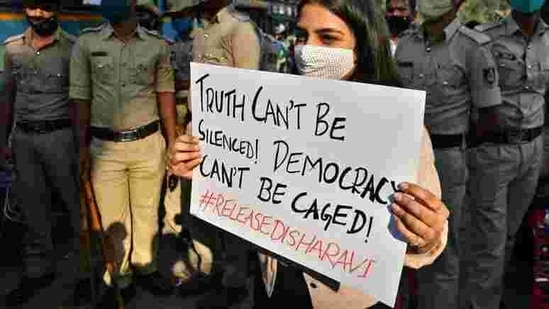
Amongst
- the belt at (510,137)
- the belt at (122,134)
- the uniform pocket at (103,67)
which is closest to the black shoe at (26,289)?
the belt at (122,134)

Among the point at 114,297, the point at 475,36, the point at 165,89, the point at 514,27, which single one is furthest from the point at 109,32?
the point at 514,27

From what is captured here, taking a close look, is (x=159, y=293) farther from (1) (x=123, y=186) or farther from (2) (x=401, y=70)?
(2) (x=401, y=70)

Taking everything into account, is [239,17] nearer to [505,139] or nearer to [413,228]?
[505,139]

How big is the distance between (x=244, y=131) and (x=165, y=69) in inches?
83.3

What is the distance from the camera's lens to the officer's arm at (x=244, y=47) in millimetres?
3568

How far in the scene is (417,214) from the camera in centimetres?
130

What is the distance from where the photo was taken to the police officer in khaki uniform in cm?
359

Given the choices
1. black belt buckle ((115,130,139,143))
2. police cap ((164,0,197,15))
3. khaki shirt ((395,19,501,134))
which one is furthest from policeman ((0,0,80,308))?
khaki shirt ((395,19,501,134))

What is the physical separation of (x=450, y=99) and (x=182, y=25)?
3253 mm

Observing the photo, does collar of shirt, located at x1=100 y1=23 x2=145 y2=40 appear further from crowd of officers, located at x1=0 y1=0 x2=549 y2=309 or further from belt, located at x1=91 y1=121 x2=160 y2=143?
belt, located at x1=91 y1=121 x2=160 y2=143

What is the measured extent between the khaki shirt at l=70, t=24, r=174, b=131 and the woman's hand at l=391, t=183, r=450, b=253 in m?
2.56

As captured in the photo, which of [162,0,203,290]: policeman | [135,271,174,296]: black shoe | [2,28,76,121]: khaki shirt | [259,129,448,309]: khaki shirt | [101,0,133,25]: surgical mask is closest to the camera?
[259,129,448,309]: khaki shirt

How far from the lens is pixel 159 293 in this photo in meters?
3.90

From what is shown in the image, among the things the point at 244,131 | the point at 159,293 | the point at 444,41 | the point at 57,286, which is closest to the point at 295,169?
the point at 244,131
